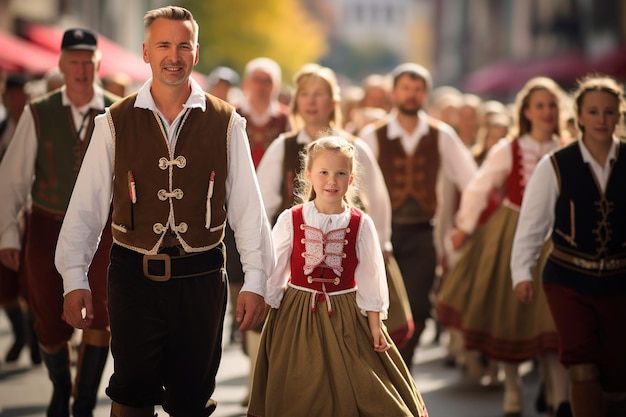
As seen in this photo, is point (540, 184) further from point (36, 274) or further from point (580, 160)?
point (36, 274)

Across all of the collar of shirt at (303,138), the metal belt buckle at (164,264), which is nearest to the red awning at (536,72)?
the collar of shirt at (303,138)

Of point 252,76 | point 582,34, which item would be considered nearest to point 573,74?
point 582,34

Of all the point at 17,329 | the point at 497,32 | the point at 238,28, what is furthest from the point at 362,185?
the point at 497,32

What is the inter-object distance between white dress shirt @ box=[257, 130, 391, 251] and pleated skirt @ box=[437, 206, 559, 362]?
126 centimetres

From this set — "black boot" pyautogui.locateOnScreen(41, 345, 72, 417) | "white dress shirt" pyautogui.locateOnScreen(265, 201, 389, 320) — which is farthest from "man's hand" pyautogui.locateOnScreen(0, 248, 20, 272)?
"white dress shirt" pyautogui.locateOnScreen(265, 201, 389, 320)

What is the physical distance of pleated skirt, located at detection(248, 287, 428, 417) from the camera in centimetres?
636

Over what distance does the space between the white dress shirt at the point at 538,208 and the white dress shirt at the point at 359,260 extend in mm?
1148

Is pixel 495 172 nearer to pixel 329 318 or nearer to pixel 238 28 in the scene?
pixel 329 318

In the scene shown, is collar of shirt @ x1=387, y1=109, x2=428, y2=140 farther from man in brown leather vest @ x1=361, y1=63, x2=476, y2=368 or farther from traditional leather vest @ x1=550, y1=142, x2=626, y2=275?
traditional leather vest @ x1=550, y1=142, x2=626, y2=275

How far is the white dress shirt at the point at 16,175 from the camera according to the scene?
24.9 feet

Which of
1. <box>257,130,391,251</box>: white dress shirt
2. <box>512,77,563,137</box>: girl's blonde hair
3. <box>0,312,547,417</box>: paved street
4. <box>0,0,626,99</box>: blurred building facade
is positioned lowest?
<box>0,312,547,417</box>: paved street

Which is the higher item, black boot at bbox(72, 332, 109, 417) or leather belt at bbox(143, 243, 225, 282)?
leather belt at bbox(143, 243, 225, 282)

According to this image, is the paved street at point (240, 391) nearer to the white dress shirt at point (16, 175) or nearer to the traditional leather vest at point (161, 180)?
the white dress shirt at point (16, 175)

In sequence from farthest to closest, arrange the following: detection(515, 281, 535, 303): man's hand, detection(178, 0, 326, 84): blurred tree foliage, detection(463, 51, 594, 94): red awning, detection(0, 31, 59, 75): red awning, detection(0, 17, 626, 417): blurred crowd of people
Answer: detection(178, 0, 326, 84): blurred tree foliage, detection(463, 51, 594, 94): red awning, detection(0, 31, 59, 75): red awning, detection(0, 17, 626, 417): blurred crowd of people, detection(515, 281, 535, 303): man's hand
